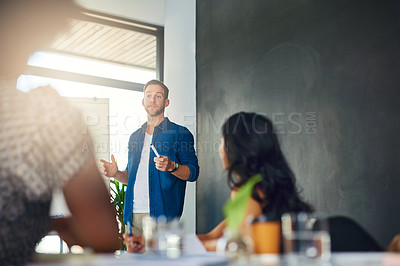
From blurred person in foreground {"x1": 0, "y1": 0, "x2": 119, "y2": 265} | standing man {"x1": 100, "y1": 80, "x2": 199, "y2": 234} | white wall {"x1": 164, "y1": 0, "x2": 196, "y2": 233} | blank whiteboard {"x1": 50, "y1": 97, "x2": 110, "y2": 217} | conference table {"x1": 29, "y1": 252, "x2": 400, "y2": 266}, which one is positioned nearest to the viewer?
blurred person in foreground {"x1": 0, "y1": 0, "x2": 119, "y2": 265}

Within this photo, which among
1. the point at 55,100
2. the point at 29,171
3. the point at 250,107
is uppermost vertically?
the point at 250,107

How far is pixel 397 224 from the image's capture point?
272 cm

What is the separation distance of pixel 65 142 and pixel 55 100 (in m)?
0.09

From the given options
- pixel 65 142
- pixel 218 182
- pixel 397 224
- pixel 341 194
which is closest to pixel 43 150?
pixel 65 142

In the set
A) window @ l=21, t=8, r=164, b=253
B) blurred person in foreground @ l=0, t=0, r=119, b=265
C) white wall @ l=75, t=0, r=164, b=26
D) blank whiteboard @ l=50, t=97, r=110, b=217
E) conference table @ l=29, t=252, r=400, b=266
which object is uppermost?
white wall @ l=75, t=0, r=164, b=26

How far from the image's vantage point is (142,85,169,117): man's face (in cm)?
424

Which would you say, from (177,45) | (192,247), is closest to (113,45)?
(177,45)

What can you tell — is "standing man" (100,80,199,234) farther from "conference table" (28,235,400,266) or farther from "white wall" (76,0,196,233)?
"conference table" (28,235,400,266)

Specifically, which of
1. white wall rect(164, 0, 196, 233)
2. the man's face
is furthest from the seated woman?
white wall rect(164, 0, 196, 233)

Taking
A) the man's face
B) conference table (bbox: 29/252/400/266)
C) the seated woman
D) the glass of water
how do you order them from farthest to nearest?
the man's face < the seated woman < the glass of water < conference table (bbox: 29/252/400/266)

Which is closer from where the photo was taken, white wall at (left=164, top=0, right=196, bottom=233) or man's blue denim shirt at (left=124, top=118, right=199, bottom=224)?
man's blue denim shirt at (left=124, top=118, right=199, bottom=224)

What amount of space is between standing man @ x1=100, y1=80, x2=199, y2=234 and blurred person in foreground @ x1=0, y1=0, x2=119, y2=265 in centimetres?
292

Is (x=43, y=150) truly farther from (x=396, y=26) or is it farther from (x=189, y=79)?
(x=189, y=79)

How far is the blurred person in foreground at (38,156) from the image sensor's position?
796 mm
